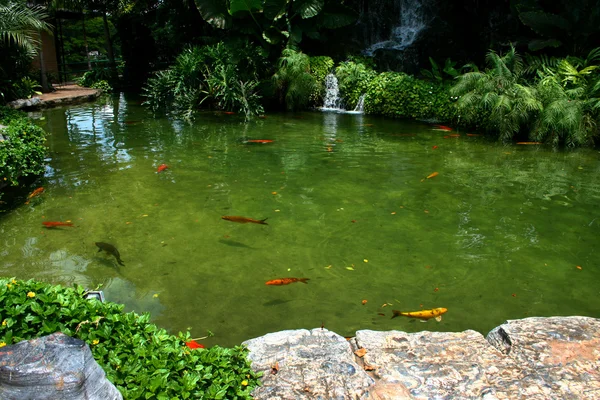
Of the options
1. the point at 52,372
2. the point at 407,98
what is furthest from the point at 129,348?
the point at 407,98

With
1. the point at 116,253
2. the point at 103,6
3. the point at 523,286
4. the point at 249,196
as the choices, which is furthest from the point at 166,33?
the point at 523,286

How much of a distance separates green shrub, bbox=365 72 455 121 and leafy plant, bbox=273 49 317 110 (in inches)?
71.1

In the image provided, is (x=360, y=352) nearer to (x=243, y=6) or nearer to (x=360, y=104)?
(x=360, y=104)

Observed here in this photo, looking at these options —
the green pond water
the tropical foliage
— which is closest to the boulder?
the green pond water

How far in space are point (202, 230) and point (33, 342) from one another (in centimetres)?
311

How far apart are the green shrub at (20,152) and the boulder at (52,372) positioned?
4.50 m

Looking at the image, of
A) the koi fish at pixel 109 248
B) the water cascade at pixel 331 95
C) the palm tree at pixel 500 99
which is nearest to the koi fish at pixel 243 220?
the koi fish at pixel 109 248

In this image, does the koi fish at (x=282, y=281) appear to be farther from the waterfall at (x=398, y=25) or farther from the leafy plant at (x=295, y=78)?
the waterfall at (x=398, y=25)

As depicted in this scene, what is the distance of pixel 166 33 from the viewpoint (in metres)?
21.8

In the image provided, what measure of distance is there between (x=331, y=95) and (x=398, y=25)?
4260mm

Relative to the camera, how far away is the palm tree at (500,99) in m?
9.09

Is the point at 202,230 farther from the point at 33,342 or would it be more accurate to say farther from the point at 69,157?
the point at 69,157

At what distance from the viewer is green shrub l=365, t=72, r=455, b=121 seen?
38.7 feet

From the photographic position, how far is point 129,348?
226 cm
